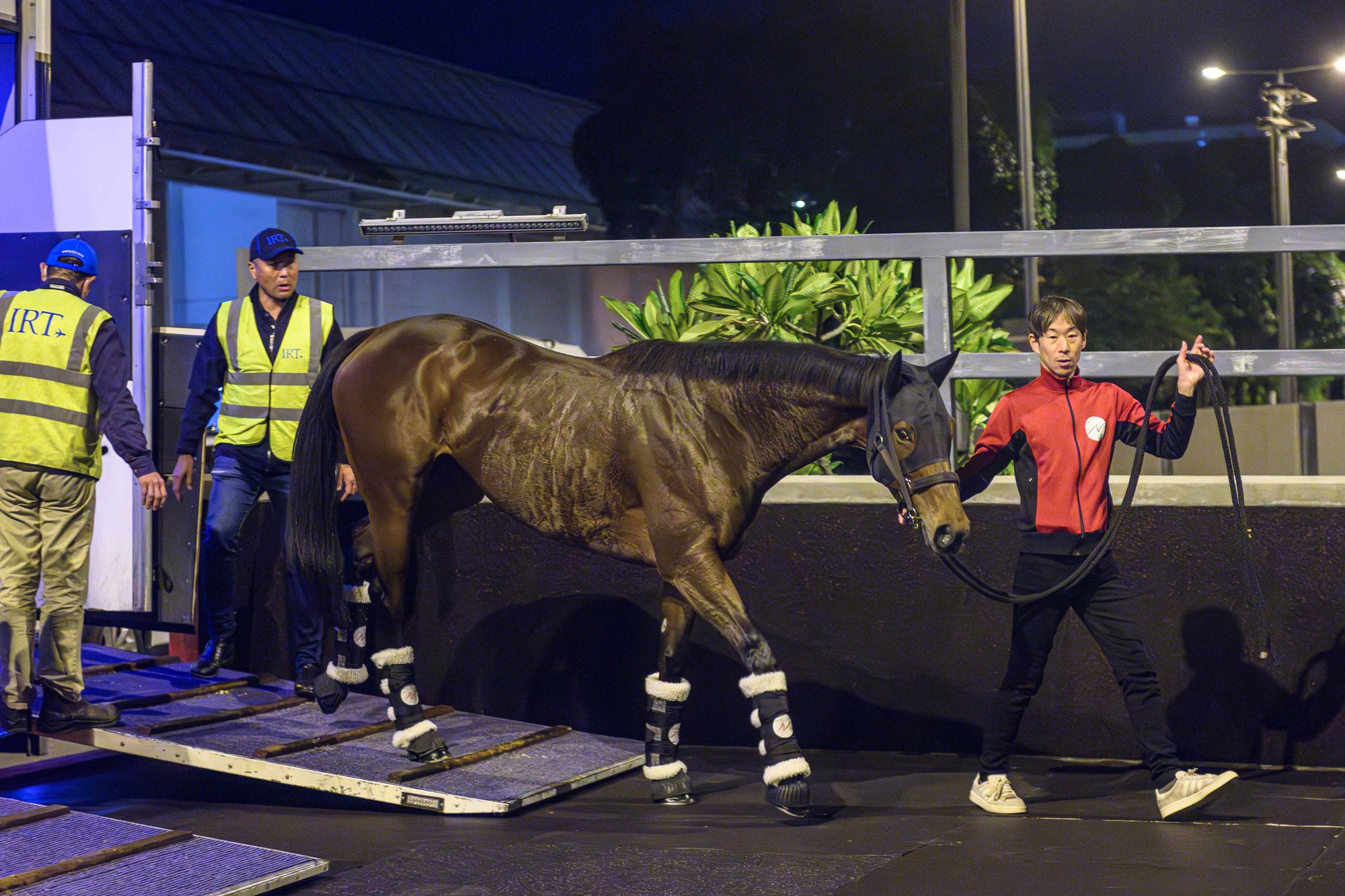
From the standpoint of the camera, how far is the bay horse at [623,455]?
184 inches

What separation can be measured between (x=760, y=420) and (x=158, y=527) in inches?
122

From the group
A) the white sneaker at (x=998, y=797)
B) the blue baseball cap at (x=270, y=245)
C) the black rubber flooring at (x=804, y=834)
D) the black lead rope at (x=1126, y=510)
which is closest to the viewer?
the black rubber flooring at (x=804, y=834)

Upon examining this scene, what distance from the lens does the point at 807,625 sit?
5902 mm

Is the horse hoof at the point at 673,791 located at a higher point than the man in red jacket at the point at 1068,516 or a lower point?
lower

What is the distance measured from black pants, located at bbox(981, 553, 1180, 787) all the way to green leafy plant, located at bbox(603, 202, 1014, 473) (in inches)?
86.7

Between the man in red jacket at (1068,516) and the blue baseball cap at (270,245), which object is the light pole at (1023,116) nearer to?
the blue baseball cap at (270,245)

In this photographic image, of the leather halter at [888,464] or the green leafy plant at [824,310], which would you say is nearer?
the leather halter at [888,464]

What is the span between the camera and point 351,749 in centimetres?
537

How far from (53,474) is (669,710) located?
2.50 m

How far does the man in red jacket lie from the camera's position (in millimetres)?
4629

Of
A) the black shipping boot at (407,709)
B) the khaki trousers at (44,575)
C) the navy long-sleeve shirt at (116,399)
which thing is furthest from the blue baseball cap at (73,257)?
the black shipping boot at (407,709)

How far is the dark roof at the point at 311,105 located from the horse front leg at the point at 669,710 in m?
18.0

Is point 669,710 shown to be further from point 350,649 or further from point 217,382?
point 217,382

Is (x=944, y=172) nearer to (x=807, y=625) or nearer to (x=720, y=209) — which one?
(x=720, y=209)
